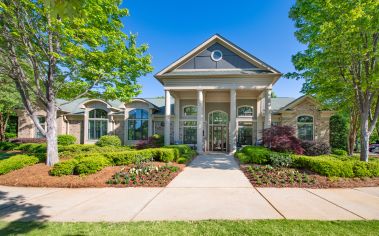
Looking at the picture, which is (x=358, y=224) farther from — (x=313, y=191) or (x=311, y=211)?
(x=313, y=191)

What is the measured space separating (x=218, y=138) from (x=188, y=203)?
1366 cm

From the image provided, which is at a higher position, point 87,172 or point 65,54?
point 65,54

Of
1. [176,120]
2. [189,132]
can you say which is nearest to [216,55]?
[176,120]

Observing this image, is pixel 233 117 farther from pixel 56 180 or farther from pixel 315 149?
pixel 56 180

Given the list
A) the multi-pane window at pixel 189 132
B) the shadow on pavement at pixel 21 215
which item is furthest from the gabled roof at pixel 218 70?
the shadow on pavement at pixel 21 215

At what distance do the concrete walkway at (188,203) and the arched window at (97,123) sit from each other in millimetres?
12670

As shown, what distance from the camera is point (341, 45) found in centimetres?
914

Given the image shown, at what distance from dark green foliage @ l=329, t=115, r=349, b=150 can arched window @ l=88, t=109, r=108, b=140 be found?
24050 millimetres

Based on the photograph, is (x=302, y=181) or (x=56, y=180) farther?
(x=302, y=181)

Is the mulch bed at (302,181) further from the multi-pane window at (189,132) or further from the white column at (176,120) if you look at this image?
the multi-pane window at (189,132)

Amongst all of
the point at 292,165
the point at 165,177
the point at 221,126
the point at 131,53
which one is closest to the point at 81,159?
the point at 165,177

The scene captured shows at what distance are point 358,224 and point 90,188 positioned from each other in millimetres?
7757

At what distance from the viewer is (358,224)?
13.1 ft

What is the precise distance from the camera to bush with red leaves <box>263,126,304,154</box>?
11633mm
